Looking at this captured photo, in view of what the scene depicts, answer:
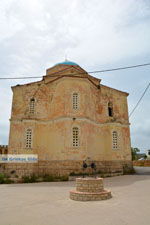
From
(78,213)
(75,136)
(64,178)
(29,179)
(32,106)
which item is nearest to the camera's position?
(78,213)

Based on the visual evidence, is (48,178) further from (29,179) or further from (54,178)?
(29,179)

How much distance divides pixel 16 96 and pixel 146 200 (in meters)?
16.9

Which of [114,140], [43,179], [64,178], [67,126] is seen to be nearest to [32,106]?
[67,126]

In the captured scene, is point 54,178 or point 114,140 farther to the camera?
point 114,140

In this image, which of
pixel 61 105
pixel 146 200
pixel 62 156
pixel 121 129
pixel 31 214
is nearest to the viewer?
pixel 31 214

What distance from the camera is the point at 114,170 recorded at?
65.9 ft

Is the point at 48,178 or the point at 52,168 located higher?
the point at 52,168

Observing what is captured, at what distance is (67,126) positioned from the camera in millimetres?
17844

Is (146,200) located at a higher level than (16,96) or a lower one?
lower

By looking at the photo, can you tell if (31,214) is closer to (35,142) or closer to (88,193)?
(88,193)

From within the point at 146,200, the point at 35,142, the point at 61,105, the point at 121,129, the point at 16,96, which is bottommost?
the point at 146,200

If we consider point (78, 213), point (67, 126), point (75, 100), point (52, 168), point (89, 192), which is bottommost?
point (78, 213)

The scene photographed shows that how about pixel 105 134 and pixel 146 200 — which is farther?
pixel 105 134

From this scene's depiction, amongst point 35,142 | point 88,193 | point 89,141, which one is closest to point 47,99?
point 35,142
